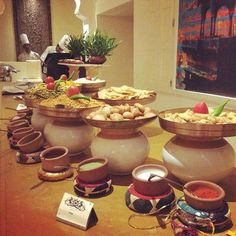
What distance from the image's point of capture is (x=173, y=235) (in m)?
0.54

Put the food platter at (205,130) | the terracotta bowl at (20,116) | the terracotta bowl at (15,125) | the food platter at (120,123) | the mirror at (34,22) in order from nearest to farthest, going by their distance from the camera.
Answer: the food platter at (205,130) < the food platter at (120,123) < the terracotta bowl at (15,125) < the terracotta bowl at (20,116) < the mirror at (34,22)

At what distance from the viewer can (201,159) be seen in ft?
2.17

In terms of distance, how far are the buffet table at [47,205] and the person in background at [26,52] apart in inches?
166

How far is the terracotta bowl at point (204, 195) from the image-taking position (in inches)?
20.7

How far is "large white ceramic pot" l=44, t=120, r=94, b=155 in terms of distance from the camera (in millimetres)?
939

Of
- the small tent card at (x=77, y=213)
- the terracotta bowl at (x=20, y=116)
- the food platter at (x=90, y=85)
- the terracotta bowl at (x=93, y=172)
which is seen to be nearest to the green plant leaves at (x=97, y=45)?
the food platter at (x=90, y=85)

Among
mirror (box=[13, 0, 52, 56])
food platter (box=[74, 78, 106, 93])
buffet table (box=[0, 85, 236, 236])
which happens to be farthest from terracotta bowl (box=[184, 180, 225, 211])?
mirror (box=[13, 0, 52, 56])

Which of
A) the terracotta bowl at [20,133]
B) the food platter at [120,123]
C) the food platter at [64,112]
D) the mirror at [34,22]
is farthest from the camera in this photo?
the mirror at [34,22]

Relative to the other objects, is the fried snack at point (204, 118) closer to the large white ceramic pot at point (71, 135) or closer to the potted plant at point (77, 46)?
the large white ceramic pot at point (71, 135)

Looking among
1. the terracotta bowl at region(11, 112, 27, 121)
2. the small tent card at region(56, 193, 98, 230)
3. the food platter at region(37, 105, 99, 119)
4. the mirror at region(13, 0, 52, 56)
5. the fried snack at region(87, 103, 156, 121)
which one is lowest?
Answer: the small tent card at region(56, 193, 98, 230)

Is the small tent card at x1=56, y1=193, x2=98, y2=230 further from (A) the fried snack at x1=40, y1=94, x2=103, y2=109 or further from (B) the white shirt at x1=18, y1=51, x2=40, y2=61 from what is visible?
(B) the white shirt at x1=18, y1=51, x2=40, y2=61

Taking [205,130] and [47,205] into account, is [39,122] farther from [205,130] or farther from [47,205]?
[205,130]

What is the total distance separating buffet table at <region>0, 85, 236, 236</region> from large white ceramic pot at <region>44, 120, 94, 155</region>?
6 centimetres

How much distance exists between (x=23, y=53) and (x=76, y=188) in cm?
480
